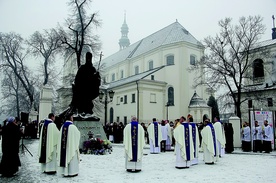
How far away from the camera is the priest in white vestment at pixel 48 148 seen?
26.4 ft

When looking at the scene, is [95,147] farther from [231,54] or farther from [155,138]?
[231,54]

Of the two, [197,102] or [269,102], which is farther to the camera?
[197,102]

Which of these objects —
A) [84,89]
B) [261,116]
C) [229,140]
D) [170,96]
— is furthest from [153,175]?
[170,96]

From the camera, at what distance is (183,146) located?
30.8 feet

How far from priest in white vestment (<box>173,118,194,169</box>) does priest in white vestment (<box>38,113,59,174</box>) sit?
439 centimetres

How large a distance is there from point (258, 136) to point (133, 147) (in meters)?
9.83

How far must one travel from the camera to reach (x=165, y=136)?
15.6 m

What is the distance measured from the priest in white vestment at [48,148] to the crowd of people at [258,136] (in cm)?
1190

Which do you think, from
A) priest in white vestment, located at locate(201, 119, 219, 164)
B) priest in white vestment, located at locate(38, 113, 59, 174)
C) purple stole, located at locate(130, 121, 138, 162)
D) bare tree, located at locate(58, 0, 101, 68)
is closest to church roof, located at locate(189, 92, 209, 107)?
bare tree, located at locate(58, 0, 101, 68)

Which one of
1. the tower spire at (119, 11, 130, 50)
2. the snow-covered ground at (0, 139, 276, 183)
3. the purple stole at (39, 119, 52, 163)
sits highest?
the tower spire at (119, 11, 130, 50)

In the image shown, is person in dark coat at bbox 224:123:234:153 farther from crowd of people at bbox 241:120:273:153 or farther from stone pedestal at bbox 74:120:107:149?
stone pedestal at bbox 74:120:107:149

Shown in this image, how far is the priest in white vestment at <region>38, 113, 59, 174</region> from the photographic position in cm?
805

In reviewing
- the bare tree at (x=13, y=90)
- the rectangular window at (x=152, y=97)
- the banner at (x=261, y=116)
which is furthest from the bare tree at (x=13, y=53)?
the banner at (x=261, y=116)

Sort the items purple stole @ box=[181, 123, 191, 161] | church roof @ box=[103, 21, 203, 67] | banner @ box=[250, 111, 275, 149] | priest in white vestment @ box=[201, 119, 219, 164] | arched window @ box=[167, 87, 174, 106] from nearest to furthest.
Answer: purple stole @ box=[181, 123, 191, 161] → priest in white vestment @ box=[201, 119, 219, 164] → banner @ box=[250, 111, 275, 149] → arched window @ box=[167, 87, 174, 106] → church roof @ box=[103, 21, 203, 67]
